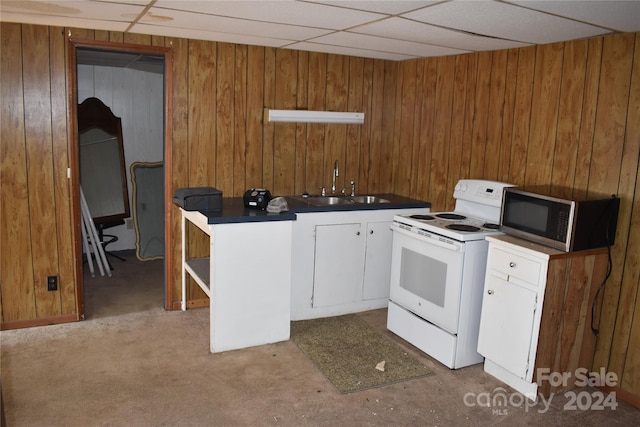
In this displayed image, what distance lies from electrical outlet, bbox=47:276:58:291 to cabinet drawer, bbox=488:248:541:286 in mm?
3043

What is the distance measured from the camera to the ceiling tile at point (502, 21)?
98.1 inches

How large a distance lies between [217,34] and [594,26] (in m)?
2.35

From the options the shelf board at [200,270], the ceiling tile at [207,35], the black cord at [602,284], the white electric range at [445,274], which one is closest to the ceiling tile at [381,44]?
the ceiling tile at [207,35]

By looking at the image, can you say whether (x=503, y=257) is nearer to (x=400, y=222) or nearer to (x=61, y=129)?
(x=400, y=222)

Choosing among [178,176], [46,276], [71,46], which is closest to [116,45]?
[71,46]

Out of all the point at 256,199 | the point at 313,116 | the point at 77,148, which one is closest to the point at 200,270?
the point at 256,199

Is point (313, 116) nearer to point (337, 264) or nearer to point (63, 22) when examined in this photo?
point (337, 264)

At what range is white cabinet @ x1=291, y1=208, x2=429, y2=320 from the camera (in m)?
4.00

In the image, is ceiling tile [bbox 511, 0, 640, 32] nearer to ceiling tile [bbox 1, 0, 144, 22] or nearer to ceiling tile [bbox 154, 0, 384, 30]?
ceiling tile [bbox 154, 0, 384, 30]

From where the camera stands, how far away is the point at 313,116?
14.4 feet

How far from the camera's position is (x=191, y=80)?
4047mm

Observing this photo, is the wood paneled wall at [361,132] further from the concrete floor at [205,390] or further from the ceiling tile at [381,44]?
the concrete floor at [205,390]

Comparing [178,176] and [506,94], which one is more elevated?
[506,94]

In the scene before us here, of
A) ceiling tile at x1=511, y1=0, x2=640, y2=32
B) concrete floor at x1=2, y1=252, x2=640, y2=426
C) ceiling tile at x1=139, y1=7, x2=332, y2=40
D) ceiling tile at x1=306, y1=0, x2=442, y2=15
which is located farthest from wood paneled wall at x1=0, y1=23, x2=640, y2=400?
ceiling tile at x1=306, y1=0, x2=442, y2=15
